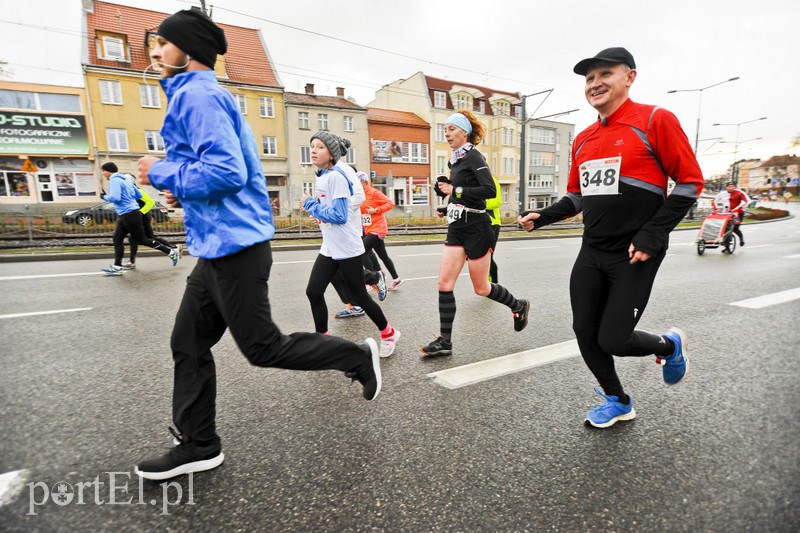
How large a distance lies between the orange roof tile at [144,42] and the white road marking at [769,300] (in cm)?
3210

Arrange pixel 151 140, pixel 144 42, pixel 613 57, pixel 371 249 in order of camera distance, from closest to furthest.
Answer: pixel 613 57 → pixel 371 249 → pixel 151 140 → pixel 144 42

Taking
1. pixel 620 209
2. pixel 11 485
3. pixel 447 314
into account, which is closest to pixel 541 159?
pixel 447 314

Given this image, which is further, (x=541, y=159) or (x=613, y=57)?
(x=541, y=159)

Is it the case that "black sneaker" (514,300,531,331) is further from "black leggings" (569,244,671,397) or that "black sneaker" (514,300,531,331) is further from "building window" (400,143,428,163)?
"building window" (400,143,428,163)

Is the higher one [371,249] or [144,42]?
[144,42]

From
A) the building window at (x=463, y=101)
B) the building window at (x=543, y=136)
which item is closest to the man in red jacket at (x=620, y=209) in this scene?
the building window at (x=463, y=101)

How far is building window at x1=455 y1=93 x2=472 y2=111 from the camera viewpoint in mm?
43781

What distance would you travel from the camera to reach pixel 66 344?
12.9 feet

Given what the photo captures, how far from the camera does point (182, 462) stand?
204cm

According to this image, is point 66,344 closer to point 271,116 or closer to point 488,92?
point 271,116

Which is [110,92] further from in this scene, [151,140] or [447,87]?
[447,87]

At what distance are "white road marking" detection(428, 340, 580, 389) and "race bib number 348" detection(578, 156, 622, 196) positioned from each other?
1537mm

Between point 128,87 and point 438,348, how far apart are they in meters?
34.1

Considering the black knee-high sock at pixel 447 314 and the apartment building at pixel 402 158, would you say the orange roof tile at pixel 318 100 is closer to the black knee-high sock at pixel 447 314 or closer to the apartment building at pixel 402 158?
the apartment building at pixel 402 158
